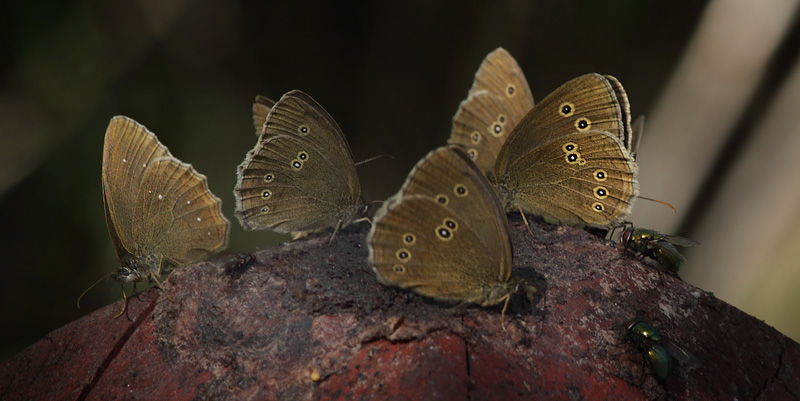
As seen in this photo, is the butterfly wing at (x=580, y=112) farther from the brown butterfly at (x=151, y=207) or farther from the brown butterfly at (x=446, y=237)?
the brown butterfly at (x=151, y=207)

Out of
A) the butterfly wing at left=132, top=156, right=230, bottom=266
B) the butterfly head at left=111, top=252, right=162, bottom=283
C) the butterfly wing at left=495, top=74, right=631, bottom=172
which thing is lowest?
the butterfly head at left=111, top=252, right=162, bottom=283

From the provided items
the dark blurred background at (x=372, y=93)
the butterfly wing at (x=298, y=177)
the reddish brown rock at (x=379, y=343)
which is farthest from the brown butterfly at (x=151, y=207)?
the dark blurred background at (x=372, y=93)

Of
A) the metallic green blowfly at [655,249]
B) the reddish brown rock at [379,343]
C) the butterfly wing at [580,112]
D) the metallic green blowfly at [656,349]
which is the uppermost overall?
the butterfly wing at [580,112]

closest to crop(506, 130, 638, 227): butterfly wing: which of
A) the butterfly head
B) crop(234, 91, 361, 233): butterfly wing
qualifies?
crop(234, 91, 361, 233): butterfly wing

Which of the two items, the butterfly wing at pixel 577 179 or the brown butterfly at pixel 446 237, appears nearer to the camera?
the brown butterfly at pixel 446 237

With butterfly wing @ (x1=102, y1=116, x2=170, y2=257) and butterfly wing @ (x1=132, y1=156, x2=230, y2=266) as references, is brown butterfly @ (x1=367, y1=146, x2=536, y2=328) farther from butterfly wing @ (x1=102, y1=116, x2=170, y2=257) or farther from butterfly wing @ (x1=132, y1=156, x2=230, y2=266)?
butterfly wing @ (x1=102, y1=116, x2=170, y2=257)

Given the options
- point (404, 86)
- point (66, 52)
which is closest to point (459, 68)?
point (404, 86)

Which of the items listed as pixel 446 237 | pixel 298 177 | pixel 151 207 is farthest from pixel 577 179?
pixel 151 207

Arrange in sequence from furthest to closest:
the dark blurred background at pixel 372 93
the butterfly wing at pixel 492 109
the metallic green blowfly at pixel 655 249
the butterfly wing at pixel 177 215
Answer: the butterfly wing at pixel 492 109
the dark blurred background at pixel 372 93
the butterfly wing at pixel 177 215
the metallic green blowfly at pixel 655 249
